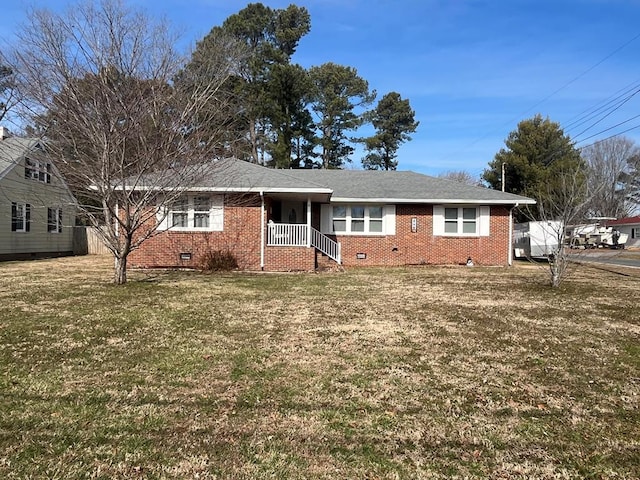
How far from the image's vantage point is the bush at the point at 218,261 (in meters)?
14.2

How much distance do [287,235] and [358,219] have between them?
372 centimetres

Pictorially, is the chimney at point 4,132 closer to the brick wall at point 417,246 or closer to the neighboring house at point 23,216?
the neighboring house at point 23,216

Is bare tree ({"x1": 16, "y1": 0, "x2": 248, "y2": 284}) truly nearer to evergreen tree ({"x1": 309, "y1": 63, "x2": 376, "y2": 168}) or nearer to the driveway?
the driveway

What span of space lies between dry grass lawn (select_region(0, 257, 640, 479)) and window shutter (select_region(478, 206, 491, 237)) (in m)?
9.10

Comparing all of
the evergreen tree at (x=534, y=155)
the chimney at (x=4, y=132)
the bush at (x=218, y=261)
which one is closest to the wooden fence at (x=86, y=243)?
the chimney at (x=4, y=132)

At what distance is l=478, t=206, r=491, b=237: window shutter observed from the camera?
57.0 ft

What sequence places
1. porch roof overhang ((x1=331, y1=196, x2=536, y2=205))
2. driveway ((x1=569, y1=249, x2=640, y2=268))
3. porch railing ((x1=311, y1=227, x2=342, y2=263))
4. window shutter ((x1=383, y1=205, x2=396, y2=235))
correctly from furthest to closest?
1. driveway ((x1=569, y1=249, x2=640, y2=268))
2. window shutter ((x1=383, y1=205, x2=396, y2=235))
3. porch roof overhang ((x1=331, y1=196, x2=536, y2=205))
4. porch railing ((x1=311, y1=227, x2=342, y2=263))

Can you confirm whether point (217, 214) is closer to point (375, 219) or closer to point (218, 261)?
point (218, 261)

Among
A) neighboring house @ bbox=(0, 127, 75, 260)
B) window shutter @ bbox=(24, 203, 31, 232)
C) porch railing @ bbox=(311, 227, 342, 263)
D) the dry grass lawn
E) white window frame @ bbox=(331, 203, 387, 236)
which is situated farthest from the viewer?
window shutter @ bbox=(24, 203, 31, 232)

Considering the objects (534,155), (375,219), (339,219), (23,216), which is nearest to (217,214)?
(339,219)

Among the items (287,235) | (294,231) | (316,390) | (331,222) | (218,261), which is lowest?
(316,390)

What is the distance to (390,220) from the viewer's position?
17188 mm

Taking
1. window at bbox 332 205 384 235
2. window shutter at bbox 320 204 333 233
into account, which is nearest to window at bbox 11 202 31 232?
window shutter at bbox 320 204 333 233

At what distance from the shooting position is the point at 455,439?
3240 millimetres
